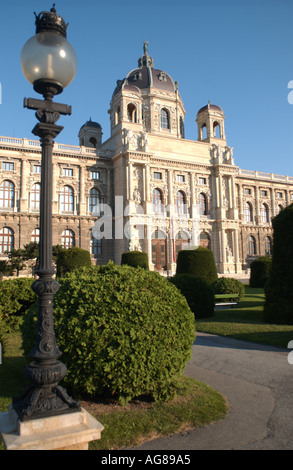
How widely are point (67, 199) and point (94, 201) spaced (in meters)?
2.99

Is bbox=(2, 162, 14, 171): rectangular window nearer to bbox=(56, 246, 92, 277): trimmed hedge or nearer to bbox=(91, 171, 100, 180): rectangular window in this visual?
bbox=(91, 171, 100, 180): rectangular window

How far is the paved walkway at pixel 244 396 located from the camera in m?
3.97

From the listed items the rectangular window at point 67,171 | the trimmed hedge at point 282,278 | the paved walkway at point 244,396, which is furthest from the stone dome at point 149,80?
the paved walkway at point 244,396

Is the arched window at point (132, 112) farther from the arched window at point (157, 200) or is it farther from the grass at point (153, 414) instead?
the grass at point (153, 414)

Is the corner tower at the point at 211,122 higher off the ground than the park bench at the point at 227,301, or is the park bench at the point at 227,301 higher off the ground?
the corner tower at the point at 211,122

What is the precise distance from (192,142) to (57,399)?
42.1 meters

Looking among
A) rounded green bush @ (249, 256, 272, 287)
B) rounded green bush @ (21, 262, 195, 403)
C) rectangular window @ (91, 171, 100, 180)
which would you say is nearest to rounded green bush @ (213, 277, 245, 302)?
rounded green bush @ (249, 256, 272, 287)

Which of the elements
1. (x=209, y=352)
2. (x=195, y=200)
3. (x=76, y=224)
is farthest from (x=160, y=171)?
(x=209, y=352)

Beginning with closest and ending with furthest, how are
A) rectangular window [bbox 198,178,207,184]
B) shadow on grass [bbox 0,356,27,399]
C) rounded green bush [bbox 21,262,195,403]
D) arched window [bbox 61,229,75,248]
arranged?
rounded green bush [bbox 21,262,195,403] < shadow on grass [bbox 0,356,27,399] < arched window [bbox 61,229,75,248] < rectangular window [bbox 198,178,207,184]

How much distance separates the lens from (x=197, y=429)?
14.1 ft

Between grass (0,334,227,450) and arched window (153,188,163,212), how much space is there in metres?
34.3

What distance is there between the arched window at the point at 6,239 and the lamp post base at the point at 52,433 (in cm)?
3344

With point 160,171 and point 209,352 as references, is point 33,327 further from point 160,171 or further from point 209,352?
point 160,171

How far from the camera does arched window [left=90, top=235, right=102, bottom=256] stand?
38709 millimetres
